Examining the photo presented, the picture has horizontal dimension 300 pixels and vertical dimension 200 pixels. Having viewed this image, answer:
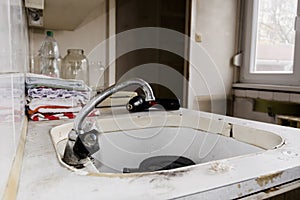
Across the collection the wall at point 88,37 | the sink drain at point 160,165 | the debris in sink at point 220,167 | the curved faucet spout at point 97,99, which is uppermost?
the wall at point 88,37

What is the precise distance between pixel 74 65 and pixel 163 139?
0.77 metres

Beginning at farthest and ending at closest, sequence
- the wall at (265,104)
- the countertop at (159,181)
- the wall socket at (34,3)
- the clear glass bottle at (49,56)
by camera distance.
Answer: the wall at (265,104), the clear glass bottle at (49,56), the wall socket at (34,3), the countertop at (159,181)

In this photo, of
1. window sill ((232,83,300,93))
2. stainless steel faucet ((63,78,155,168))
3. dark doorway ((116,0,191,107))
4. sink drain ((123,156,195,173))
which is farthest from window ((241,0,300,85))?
stainless steel faucet ((63,78,155,168))

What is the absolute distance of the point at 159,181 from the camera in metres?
0.35

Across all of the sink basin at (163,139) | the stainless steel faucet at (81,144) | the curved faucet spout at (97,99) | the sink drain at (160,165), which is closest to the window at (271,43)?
the sink basin at (163,139)

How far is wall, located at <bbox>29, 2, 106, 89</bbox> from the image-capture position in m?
1.39

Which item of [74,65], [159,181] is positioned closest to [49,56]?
[74,65]

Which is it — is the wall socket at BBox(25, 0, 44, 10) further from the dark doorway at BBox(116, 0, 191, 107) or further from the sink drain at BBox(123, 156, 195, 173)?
the dark doorway at BBox(116, 0, 191, 107)

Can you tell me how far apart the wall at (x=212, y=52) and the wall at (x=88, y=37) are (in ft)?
1.83

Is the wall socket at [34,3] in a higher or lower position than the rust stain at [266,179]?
higher

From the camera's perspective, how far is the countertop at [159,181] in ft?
1.03

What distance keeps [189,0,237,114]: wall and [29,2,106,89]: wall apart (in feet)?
1.83

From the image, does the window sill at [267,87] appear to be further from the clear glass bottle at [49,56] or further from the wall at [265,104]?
the clear glass bottle at [49,56]

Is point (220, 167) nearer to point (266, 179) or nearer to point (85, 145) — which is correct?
point (266, 179)
